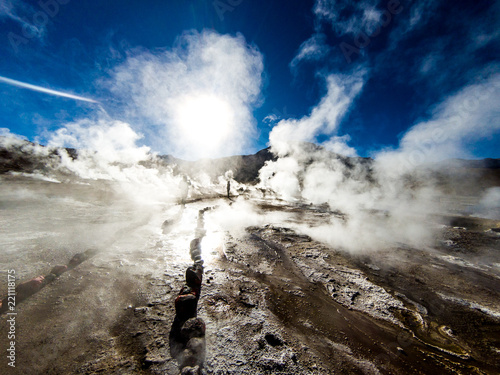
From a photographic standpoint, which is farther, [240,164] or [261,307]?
[240,164]

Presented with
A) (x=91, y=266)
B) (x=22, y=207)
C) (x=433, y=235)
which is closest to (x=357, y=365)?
(x=91, y=266)

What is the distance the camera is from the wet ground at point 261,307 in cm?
294

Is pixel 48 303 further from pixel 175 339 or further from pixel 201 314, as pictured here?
pixel 201 314

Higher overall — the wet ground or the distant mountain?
the distant mountain

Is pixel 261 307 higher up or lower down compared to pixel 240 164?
lower down

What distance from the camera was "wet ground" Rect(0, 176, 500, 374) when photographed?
9.63 ft

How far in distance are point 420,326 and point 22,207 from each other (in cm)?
1840

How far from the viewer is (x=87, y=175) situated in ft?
101

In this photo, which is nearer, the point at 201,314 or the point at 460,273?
the point at 201,314

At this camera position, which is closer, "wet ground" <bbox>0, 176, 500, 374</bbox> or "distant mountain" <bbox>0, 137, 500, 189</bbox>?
"wet ground" <bbox>0, 176, 500, 374</bbox>

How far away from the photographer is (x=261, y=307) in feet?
13.8

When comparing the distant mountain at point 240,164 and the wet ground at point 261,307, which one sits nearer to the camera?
the wet ground at point 261,307

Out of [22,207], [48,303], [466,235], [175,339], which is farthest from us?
[22,207]

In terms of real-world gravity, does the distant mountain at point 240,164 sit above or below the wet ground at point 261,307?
above
